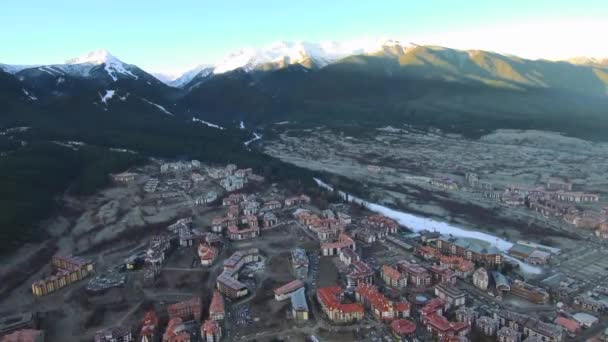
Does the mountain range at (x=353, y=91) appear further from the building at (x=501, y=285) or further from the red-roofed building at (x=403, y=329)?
the red-roofed building at (x=403, y=329)

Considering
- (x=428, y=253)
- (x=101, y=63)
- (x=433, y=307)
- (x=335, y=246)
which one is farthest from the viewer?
(x=101, y=63)

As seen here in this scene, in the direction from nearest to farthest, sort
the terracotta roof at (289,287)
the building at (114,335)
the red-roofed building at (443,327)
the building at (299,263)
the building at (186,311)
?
1. the red-roofed building at (443,327)
2. the building at (114,335)
3. the building at (186,311)
4. the terracotta roof at (289,287)
5. the building at (299,263)

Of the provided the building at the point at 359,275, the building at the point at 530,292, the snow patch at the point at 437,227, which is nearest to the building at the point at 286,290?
the building at the point at 359,275

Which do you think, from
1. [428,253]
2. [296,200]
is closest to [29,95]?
[296,200]

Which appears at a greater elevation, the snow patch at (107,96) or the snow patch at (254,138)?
the snow patch at (107,96)

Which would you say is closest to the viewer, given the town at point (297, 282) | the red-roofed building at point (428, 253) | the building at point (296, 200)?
the town at point (297, 282)

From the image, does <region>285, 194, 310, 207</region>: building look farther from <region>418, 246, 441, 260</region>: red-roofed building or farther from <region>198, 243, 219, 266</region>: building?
<region>418, 246, 441, 260</region>: red-roofed building

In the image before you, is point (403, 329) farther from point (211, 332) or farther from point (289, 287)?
point (211, 332)

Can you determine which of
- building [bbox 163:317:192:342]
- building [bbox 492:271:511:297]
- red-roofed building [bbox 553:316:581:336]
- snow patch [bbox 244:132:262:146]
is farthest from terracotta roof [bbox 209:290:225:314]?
snow patch [bbox 244:132:262:146]
